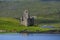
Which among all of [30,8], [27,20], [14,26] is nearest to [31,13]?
[30,8]

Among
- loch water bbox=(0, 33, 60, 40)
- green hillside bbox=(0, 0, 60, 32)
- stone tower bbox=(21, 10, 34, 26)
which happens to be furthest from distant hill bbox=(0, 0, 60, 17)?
loch water bbox=(0, 33, 60, 40)

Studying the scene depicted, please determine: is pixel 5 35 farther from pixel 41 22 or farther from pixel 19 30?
pixel 41 22

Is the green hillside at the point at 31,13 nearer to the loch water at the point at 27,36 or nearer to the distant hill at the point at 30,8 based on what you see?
the distant hill at the point at 30,8

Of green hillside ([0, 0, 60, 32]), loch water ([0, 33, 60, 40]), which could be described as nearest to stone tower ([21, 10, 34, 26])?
green hillside ([0, 0, 60, 32])

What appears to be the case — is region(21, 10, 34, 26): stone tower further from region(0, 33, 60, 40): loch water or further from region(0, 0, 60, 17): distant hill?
region(0, 33, 60, 40): loch water

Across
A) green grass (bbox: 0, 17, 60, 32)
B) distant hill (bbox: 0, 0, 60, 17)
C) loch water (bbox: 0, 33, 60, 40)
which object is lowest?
loch water (bbox: 0, 33, 60, 40)

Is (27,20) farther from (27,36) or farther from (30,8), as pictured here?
(27,36)

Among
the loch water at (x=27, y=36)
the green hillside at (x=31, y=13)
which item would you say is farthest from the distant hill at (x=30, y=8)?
the loch water at (x=27, y=36)

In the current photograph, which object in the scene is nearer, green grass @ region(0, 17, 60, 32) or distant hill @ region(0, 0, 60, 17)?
green grass @ region(0, 17, 60, 32)

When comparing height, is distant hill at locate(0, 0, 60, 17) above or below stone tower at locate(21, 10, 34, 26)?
above

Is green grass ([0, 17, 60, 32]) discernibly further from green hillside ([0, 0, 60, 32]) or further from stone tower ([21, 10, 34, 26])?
stone tower ([21, 10, 34, 26])

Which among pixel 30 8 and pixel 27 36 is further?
pixel 30 8
